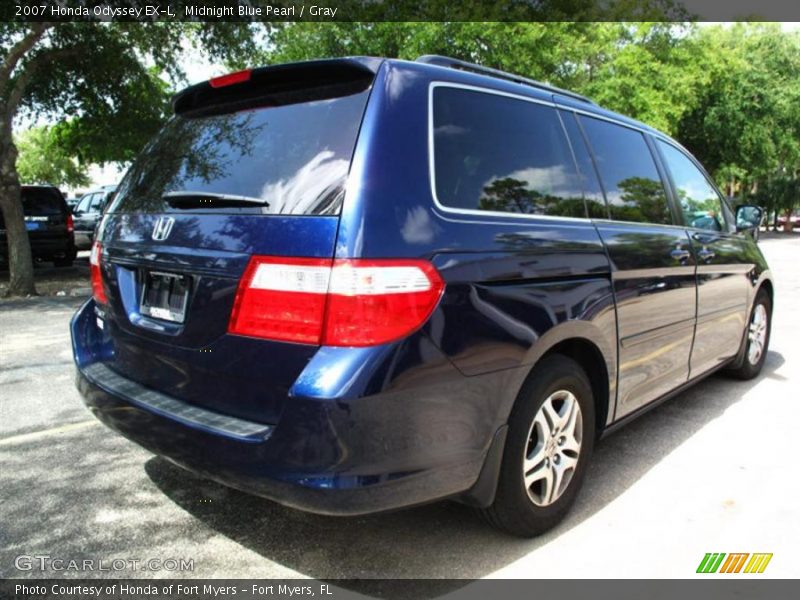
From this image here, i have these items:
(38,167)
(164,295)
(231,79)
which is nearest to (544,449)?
(164,295)

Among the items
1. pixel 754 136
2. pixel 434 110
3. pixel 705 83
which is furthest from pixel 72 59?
pixel 754 136

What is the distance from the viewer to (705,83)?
23250 millimetres

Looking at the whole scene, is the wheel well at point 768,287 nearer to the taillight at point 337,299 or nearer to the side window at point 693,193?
the side window at point 693,193

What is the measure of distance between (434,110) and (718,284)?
2.78 m

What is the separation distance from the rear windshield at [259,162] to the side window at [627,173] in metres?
1.53

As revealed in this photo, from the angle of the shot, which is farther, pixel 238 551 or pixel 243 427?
pixel 238 551

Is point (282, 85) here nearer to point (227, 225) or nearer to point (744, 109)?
point (227, 225)

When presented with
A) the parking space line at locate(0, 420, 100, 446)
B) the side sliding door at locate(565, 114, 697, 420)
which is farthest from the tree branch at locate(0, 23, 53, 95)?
the side sliding door at locate(565, 114, 697, 420)

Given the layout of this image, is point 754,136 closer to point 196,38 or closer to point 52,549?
point 196,38

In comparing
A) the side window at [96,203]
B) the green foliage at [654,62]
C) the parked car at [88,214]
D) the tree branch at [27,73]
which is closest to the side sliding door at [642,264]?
the tree branch at [27,73]

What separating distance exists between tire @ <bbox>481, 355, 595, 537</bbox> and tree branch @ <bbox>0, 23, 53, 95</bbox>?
10123mm

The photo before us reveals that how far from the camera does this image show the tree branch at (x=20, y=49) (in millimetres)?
9523

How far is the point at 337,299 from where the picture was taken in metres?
2.01

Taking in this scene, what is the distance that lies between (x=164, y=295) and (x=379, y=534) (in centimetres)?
137
